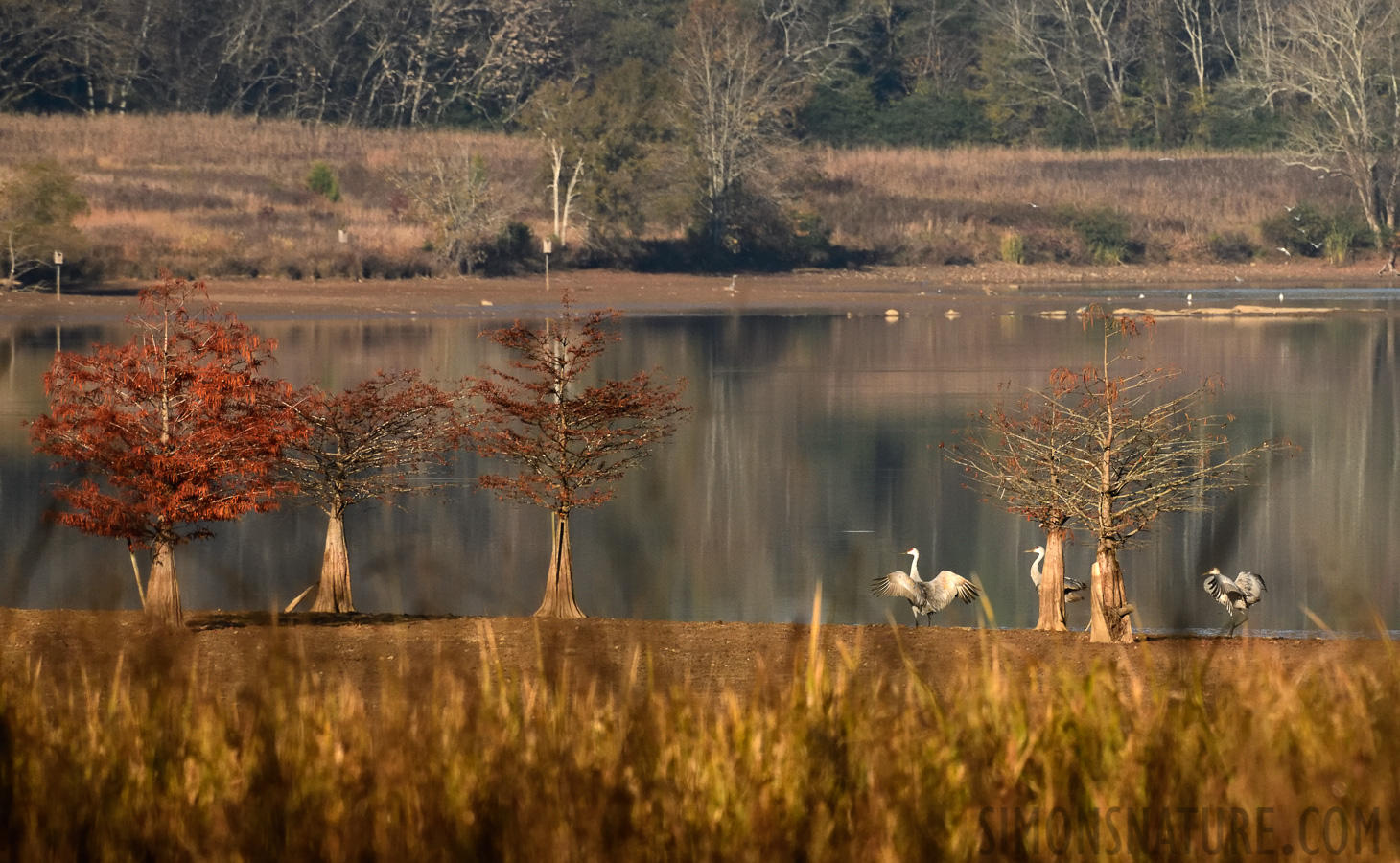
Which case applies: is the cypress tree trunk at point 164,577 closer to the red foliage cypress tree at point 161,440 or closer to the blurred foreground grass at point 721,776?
the red foliage cypress tree at point 161,440

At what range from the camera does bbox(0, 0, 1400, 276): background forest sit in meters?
80.9

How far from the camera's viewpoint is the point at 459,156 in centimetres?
7806

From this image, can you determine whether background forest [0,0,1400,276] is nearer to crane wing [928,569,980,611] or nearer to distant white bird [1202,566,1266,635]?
crane wing [928,569,980,611]

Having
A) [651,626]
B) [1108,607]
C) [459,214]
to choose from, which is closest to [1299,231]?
[459,214]

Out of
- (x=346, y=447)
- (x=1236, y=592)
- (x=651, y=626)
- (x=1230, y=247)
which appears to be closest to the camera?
(x=651, y=626)

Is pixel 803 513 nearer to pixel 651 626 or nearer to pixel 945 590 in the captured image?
pixel 945 590

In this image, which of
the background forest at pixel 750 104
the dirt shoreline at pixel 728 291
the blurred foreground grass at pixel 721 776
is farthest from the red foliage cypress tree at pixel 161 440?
the background forest at pixel 750 104

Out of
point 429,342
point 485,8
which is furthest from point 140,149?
point 429,342

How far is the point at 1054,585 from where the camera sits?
17438 millimetres

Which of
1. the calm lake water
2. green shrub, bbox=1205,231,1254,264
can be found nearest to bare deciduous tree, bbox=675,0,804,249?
green shrub, bbox=1205,231,1254,264

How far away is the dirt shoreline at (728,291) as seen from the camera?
6319 cm

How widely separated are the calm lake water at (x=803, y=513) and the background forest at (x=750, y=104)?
2807 centimetres

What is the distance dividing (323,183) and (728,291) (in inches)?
726

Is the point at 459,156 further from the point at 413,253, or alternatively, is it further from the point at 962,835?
the point at 962,835
